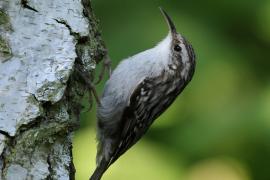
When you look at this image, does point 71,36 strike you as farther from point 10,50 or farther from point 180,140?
point 180,140

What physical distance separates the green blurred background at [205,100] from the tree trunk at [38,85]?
595 millimetres

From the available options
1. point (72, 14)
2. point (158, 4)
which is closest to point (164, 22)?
point (158, 4)

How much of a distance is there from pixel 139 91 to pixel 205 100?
28cm

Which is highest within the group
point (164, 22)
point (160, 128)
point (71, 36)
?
point (71, 36)

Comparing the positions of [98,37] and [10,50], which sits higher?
[10,50]

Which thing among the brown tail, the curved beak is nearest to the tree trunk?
the brown tail

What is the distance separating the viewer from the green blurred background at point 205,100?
330 cm

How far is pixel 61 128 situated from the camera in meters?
2.71

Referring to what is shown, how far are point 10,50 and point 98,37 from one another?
2.09 ft

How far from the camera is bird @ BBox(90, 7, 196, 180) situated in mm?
3428

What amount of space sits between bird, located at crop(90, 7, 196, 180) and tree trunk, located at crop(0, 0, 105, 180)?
1.93 feet

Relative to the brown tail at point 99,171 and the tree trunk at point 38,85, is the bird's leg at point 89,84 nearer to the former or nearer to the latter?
the tree trunk at point 38,85

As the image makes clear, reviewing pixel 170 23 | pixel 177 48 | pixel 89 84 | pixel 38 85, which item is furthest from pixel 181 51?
pixel 38 85

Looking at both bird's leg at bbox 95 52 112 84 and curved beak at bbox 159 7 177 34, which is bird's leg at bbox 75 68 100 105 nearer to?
bird's leg at bbox 95 52 112 84
